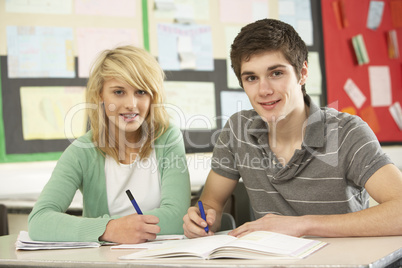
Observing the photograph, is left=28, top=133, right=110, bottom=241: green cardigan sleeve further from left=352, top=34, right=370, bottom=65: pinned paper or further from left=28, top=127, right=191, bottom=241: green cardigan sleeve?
left=352, top=34, right=370, bottom=65: pinned paper

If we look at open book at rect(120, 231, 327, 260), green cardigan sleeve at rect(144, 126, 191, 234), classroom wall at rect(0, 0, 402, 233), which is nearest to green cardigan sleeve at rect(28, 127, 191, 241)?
green cardigan sleeve at rect(144, 126, 191, 234)

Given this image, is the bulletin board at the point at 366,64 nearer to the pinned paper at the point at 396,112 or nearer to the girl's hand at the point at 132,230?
the pinned paper at the point at 396,112

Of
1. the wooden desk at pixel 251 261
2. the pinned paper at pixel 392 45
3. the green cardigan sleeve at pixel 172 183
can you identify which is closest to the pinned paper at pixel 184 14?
the green cardigan sleeve at pixel 172 183

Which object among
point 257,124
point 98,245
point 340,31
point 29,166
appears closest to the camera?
point 98,245

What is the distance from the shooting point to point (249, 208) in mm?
1931

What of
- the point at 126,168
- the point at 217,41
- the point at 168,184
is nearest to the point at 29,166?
the point at 126,168

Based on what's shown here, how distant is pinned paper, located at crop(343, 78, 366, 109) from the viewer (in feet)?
10.1

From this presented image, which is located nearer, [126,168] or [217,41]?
[126,168]

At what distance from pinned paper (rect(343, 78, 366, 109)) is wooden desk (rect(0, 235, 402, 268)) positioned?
2.06 metres

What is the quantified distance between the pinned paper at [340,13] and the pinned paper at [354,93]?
0.36 m

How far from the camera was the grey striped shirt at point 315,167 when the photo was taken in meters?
1.40

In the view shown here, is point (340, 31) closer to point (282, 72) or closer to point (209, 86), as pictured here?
point (209, 86)

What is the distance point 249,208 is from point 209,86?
1.04 m

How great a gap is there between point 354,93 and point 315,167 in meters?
1.77
